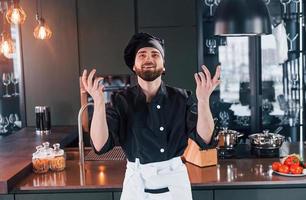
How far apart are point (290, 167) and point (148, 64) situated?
101cm

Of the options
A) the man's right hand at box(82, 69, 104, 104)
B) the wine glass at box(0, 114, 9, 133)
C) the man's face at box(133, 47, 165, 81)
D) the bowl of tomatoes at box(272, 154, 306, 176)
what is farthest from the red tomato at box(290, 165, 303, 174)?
the wine glass at box(0, 114, 9, 133)

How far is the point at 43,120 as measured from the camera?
3.87 meters

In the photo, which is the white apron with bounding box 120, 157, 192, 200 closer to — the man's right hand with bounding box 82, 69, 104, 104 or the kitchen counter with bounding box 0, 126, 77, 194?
the man's right hand with bounding box 82, 69, 104, 104

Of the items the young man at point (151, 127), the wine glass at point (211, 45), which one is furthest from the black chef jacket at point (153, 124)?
the wine glass at point (211, 45)

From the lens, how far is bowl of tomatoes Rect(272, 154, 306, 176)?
2268mm

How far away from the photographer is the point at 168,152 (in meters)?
1.82

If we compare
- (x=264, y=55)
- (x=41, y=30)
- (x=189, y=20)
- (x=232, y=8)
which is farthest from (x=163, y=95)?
(x=264, y=55)

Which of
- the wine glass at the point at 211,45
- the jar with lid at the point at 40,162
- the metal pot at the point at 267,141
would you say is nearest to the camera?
the jar with lid at the point at 40,162

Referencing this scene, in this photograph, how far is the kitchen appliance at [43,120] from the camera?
12.7 feet

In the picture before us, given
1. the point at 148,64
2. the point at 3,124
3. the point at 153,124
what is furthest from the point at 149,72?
the point at 3,124

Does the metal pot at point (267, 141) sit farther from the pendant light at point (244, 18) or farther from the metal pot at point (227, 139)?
the pendant light at point (244, 18)

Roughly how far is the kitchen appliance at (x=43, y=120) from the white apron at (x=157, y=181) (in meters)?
2.13

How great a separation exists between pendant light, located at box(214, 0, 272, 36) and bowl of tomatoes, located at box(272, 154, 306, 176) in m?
0.67

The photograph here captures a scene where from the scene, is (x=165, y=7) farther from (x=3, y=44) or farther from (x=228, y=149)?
(x=228, y=149)
